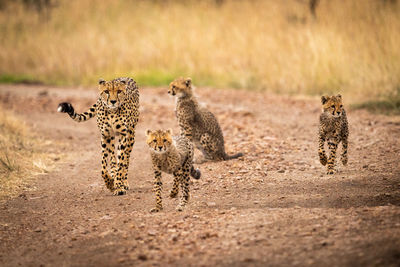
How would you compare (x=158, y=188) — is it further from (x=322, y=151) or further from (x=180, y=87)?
(x=180, y=87)

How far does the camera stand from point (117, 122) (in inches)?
211

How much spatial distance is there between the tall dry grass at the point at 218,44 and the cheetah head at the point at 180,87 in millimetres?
4108

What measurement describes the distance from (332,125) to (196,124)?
1.54 meters

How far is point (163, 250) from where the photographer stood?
12.6ft

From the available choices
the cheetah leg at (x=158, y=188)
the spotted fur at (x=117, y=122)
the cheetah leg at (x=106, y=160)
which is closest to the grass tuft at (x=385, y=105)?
the spotted fur at (x=117, y=122)

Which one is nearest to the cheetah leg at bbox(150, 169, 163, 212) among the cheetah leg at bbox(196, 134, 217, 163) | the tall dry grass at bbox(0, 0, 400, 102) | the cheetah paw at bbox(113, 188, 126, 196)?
the cheetah paw at bbox(113, 188, 126, 196)

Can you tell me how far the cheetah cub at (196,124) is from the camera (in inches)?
245

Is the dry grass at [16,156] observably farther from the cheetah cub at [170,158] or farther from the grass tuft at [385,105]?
the grass tuft at [385,105]

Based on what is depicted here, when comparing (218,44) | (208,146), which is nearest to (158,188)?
(208,146)

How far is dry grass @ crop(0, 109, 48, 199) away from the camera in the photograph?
20.4 feet

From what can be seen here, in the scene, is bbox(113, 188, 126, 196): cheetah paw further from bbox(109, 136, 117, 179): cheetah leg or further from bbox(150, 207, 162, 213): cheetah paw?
bbox(150, 207, 162, 213): cheetah paw

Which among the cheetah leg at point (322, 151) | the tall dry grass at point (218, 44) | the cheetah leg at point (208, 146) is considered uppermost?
the tall dry grass at point (218, 44)

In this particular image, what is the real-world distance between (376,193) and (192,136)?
2.18m

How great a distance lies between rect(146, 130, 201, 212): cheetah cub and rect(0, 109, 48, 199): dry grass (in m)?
1.97
